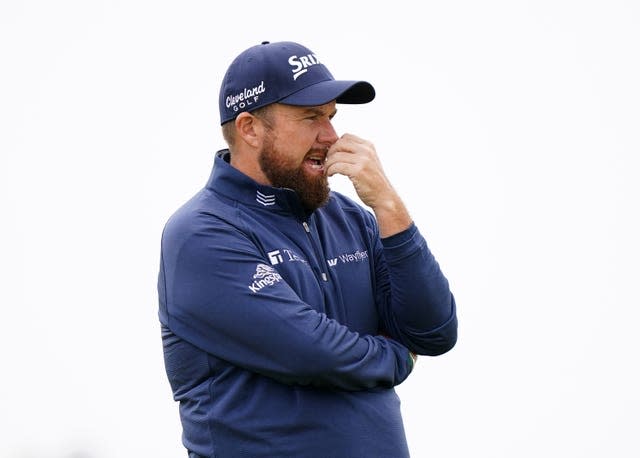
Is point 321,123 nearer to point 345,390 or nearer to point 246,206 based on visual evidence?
point 246,206

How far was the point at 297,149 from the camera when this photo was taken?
2426mm

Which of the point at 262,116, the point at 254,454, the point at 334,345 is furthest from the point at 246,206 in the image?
the point at 254,454

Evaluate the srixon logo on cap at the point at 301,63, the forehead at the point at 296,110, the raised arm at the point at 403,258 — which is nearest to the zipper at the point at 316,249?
the raised arm at the point at 403,258

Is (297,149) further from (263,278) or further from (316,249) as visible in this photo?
(263,278)

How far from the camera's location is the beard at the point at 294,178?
2.43m

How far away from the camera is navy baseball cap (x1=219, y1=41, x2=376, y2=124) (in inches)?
94.7

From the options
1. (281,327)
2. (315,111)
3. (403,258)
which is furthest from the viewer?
(315,111)

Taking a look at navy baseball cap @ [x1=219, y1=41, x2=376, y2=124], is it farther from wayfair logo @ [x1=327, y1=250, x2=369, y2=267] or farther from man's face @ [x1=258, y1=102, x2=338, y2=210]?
wayfair logo @ [x1=327, y1=250, x2=369, y2=267]

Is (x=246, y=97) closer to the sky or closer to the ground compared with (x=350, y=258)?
closer to the sky

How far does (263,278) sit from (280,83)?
616mm

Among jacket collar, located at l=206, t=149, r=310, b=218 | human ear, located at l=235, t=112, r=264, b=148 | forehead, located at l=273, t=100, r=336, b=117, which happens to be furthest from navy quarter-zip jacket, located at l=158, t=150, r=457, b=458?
forehead, located at l=273, t=100, r=336, b=117

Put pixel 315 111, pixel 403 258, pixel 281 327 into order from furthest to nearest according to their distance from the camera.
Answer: pixel 315 111, pixel 403 258, pixel 281 327

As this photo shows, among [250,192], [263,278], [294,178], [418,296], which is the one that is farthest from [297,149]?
[418,296]

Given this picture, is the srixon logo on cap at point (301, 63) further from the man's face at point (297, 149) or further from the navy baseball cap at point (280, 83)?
the man's face at point (297, 149)
